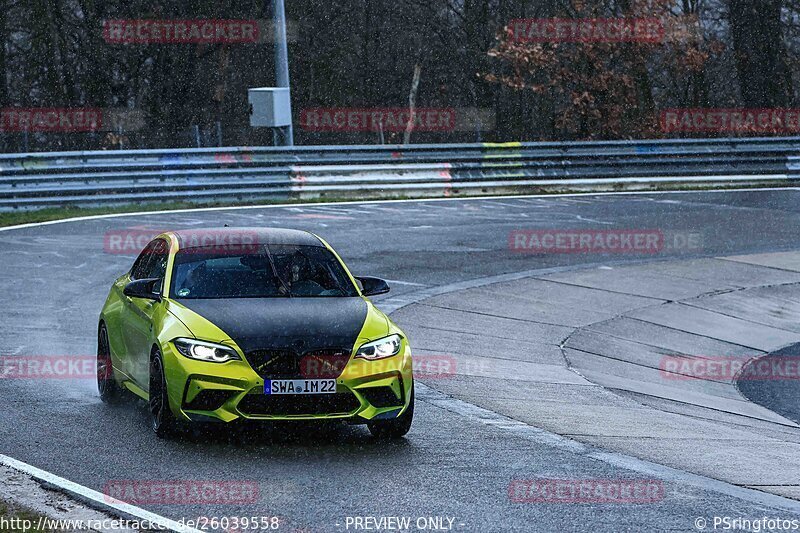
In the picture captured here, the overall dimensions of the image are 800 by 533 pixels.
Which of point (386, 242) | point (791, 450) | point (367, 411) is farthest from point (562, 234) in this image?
point (367, 411)

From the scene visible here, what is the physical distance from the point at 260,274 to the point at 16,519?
3.18 meters

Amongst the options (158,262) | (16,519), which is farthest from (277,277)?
(16,519)

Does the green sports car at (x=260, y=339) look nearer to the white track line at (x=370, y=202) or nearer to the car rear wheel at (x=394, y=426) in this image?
the car rear wheel at (x=394, y=426)

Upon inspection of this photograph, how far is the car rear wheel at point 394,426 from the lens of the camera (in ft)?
29.0

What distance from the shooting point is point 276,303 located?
9.04m

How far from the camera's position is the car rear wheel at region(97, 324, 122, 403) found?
1033 centimetres

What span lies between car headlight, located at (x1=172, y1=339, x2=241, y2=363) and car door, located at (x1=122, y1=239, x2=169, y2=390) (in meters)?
0.50

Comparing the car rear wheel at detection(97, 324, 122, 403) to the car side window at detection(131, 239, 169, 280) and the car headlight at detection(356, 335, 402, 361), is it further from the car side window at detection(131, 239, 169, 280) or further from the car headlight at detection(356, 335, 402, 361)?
the car headlight at detection(356, 335, 402, 361)

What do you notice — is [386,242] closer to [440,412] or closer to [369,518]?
[440,412]

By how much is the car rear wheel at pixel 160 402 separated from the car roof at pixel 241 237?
47.1 inches

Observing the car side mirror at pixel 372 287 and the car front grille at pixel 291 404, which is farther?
the car side mirror at pixel 372 287

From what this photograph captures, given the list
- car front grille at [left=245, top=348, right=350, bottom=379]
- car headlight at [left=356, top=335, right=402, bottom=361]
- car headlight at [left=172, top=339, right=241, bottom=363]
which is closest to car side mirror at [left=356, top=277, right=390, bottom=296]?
car headlight at [left=356, top=335, right=402, bottom=361]

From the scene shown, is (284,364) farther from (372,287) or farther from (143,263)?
(143,263)

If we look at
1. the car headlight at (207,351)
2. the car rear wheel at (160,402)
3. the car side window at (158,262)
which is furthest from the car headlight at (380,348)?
the car side window at (158,262)
